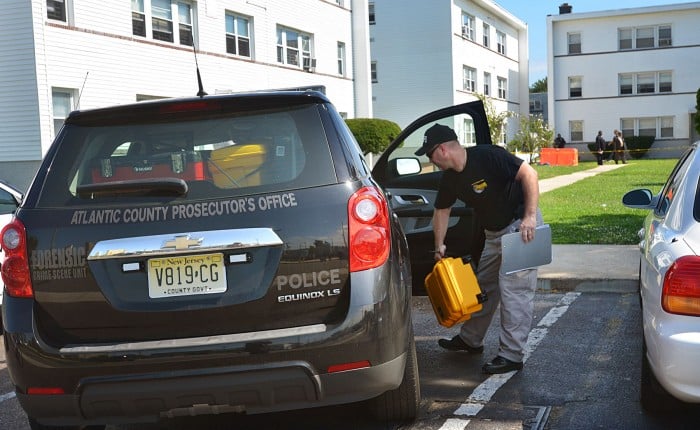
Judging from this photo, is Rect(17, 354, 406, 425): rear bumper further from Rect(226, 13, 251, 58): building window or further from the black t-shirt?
Rect(226, 13, 251, 58): building window

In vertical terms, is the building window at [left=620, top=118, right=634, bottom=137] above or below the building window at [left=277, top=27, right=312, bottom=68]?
below

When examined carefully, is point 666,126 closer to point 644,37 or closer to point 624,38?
point 644,37

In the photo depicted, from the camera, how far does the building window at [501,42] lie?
155ft

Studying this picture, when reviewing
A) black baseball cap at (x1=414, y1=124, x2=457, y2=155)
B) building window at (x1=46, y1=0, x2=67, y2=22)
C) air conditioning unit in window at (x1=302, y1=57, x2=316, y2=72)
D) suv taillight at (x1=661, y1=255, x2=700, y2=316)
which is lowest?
suv taillight at (x1=661, y1=255, x2=700, y2=316)

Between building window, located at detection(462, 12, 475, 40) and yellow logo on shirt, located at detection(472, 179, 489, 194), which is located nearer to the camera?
yellow logo on shirt, located at detection(472, 179, 489, 194)

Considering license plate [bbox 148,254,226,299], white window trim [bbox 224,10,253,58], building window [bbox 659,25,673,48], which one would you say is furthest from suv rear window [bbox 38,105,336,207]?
building window [bbox 659,25,673,48]

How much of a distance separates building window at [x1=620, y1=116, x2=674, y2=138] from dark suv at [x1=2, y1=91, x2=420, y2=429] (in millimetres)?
A: 47109

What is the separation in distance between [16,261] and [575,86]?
49003 mm

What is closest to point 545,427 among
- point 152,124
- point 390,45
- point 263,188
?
point 263,188

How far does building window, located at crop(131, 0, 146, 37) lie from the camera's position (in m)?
19.9

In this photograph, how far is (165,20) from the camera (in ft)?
69.4

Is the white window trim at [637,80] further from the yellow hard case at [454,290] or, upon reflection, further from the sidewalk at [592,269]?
the yellow hard case at [454,290]

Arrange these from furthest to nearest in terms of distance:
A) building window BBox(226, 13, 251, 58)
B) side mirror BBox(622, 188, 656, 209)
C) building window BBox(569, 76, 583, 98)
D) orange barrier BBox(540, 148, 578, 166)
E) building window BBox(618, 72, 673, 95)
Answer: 1. building window BBox(569, 76, 583, 98)
2. building window BBox(618, 72, 673, 95)
3. orange barrier BBox(540, 148, 578, 166)
4. building window BBox(226, 13, 251, 58)
5. side mirror BBox(622, 188, 656, 209)

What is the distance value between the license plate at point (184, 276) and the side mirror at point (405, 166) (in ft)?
11.8
